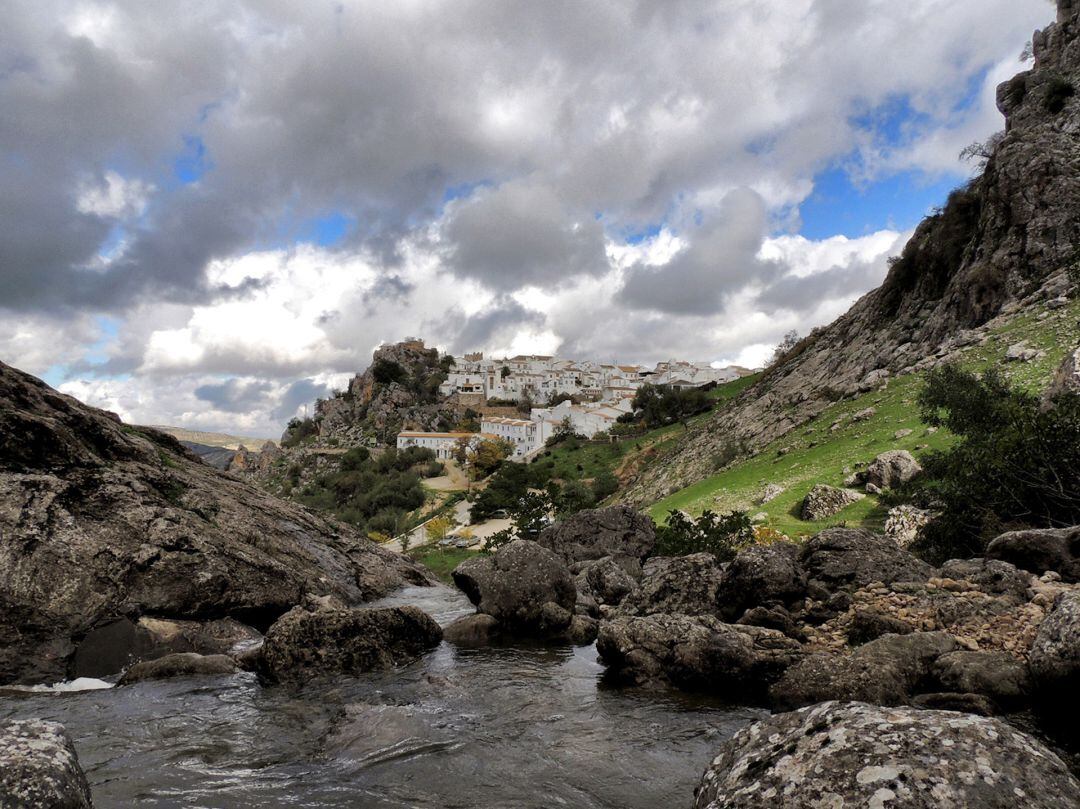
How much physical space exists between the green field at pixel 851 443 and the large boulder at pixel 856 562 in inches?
322

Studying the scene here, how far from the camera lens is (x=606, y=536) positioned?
27359 mm

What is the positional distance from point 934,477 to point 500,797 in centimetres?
2013

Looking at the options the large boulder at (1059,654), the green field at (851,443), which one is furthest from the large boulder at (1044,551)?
the green field at (851,443)

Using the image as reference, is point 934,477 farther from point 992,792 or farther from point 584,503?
point 584,503

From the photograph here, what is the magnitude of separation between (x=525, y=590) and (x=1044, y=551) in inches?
481

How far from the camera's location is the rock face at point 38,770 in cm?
498

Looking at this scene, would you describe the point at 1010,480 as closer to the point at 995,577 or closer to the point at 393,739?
the point at 995,577

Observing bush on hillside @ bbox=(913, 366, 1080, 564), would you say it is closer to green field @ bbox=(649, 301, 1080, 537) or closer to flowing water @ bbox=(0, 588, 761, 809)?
green field @ bbox=(649, 301, 1080, 537)

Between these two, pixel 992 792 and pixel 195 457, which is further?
pixel 195 457

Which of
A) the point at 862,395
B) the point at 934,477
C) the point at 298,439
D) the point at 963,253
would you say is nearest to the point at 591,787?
the point at 934,477

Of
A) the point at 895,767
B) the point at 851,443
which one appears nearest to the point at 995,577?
the point at 895,767

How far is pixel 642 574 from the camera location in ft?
77.7

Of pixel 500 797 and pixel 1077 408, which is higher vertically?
pixel 1077 408

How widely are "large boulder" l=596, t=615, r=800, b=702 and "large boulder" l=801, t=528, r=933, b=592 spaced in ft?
10.1
